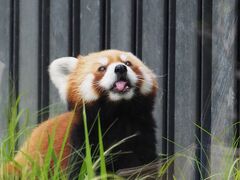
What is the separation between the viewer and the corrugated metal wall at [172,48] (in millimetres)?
4234

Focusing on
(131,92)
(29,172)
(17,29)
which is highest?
(17,29)

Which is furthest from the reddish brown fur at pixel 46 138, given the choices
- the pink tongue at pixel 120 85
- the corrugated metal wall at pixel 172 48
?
the pink tongue at pixel 120 85

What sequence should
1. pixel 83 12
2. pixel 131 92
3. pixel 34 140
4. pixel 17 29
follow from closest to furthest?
pixel 131 92, pixel 34 140, pixel 83 12, pixel 17 29

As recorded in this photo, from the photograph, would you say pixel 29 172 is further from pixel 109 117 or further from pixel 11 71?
pixel 11 71

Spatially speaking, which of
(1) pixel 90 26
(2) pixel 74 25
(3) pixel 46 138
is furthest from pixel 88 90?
(2) pixel 74 25

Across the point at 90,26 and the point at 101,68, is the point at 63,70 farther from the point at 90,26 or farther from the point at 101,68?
the point at 90,26

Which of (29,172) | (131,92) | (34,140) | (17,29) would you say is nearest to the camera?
(29,172)

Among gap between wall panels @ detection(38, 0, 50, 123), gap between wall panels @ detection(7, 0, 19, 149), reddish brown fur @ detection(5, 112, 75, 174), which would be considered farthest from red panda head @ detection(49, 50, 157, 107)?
gap between wall panels @ detection(7, 0, 19, 149)

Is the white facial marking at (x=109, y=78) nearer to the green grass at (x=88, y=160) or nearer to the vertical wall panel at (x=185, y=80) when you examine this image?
the green grass at (x=88, y=160)

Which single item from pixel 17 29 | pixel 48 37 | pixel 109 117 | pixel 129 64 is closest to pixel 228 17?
pixel 129 64

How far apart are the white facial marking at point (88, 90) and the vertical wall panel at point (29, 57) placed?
896 millimetres

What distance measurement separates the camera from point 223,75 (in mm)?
4223

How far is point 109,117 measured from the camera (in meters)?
4.13

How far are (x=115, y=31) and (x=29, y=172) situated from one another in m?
1.29
